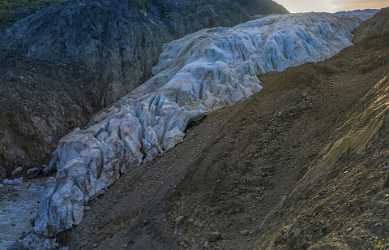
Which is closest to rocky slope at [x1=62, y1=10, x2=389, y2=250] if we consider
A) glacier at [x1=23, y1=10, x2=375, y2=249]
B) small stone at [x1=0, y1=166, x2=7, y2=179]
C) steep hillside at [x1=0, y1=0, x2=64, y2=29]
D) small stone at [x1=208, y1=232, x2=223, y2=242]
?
small stone at [x1=208, y1=232, x2=223, y2=242]

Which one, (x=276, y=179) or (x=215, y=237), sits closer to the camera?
(x=215, y=237)

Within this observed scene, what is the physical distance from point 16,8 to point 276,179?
107 feet

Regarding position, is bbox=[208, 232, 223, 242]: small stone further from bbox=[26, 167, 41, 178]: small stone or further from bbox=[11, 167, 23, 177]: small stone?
bbox=[11, 167, 23, 177]: small stone

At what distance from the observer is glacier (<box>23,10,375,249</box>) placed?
17.0m

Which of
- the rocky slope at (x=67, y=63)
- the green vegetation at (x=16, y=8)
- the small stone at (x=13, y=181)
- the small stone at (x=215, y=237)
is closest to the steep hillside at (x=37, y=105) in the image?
the rocky slope at (x=67, y=63)

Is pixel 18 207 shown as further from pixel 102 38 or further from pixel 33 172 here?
pixel 102 38

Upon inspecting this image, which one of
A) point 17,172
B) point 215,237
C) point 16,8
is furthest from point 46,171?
point 16,8

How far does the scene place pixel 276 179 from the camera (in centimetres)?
1162

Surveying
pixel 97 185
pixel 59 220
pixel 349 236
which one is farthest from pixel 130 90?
pixel 349 236

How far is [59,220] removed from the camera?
15.6 m

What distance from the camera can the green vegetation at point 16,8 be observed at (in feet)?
110

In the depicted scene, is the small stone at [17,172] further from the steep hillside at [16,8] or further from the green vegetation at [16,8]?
the green vegetation at [16,8]

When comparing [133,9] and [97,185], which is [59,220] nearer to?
[97,185]

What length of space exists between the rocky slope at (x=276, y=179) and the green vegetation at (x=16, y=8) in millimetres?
22635
